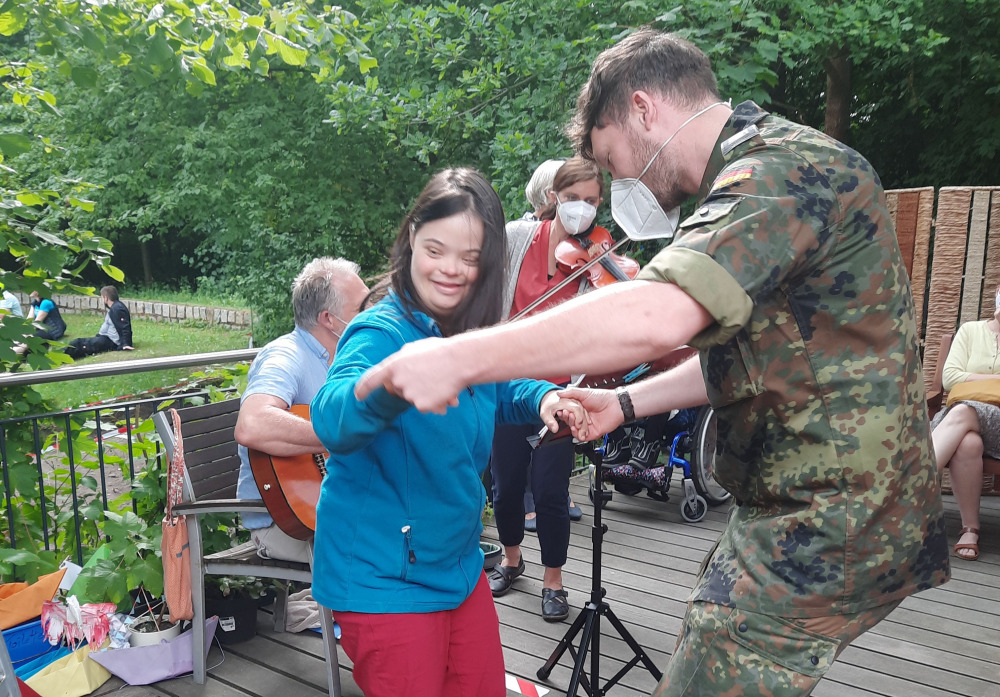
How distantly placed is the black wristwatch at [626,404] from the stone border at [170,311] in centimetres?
1759

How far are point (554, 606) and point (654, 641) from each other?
427mm

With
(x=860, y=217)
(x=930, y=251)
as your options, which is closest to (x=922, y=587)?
(x=860, y=217)

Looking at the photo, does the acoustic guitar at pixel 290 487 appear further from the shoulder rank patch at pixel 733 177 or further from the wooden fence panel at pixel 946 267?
the wooden fence panel at pixel 946 267

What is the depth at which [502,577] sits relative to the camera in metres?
3.71

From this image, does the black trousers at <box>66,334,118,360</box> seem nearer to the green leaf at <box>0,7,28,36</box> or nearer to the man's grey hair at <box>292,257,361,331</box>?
the green leaf at <box>0,7,28,36</box>

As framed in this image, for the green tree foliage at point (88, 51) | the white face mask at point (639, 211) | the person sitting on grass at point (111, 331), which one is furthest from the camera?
the person sitting on grass at point (111, 331)

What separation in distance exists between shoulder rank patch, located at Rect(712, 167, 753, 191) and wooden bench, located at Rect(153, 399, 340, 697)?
2.13 m

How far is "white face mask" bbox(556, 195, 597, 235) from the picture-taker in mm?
3273

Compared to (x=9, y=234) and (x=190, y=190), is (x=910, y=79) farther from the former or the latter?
(x=190, y=190)

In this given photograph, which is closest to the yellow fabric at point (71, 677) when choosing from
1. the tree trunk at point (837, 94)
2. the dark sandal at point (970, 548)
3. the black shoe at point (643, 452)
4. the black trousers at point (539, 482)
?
the black trousers at point (539, 482)

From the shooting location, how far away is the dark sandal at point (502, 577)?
12.1 feet

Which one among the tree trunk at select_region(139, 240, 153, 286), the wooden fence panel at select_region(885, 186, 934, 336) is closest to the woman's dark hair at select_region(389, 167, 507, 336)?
the wooden fence panel at select_region(885, 186, 934, 336)

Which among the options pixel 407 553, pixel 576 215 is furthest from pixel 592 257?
pixel 407 553

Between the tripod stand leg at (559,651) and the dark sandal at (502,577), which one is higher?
the tripod stand leg at (559,651)
